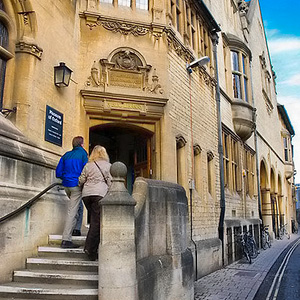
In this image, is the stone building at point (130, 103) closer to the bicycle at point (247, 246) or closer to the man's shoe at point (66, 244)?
the bicycle at point (247, 246)

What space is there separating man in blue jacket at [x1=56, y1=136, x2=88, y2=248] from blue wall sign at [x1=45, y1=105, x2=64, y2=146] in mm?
1238

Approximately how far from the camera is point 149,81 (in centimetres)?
949

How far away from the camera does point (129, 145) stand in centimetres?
1152

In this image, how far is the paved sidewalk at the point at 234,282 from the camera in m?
7.95

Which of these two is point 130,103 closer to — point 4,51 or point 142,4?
point 142,4

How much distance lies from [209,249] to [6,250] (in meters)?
7.56

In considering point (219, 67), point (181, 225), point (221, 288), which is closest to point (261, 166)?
point (219, 67)

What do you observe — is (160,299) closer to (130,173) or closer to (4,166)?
(4,166)

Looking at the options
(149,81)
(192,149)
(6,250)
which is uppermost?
(149,81)

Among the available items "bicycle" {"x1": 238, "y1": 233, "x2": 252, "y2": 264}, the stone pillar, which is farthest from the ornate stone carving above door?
"bicycle" {"x1": 238, "y1": 233, "x2": 252, "y2": 264}

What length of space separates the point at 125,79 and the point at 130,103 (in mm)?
662

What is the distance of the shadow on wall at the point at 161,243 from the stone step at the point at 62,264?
77 cm

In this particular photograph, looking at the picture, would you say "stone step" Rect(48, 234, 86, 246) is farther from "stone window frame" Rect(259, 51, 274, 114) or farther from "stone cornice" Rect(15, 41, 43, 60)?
"stone window frame" Rect(259, 51, 274, 114)

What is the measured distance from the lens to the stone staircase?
4465 mm
